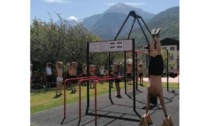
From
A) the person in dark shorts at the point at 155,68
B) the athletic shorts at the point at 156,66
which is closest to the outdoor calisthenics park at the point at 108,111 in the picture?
the person in dark shorts at the point at 155,68

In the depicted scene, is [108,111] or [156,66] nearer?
[156,66]

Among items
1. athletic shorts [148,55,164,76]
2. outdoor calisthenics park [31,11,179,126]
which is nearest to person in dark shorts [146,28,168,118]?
athletic shorts [148,55,164,76]

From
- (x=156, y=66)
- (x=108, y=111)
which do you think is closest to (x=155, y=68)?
(x=156, y=66)

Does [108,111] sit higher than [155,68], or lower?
lower

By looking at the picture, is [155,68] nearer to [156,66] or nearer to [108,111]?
[156,66]

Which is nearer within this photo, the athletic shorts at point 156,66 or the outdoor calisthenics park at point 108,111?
the athletic shorts at point 156,66

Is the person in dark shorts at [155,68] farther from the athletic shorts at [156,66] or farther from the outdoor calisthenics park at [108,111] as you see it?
the outdoor calisthenics park at [108,111]

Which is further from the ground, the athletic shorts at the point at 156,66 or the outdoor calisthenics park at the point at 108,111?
the athletic shorts at the point at 156,66

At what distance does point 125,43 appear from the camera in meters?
5.89

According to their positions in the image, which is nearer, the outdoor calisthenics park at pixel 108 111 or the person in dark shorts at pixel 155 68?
the person in dark shorts at pixel 155 68
